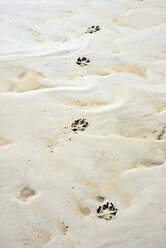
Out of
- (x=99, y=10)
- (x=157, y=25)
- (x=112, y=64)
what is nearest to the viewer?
(x=112, y=64)

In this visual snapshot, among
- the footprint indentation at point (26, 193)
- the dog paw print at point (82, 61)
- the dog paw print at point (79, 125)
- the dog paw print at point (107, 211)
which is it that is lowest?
the dog paw print at point (107, 211)

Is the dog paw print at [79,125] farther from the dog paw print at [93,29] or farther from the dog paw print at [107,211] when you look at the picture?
the dog paw print at [93,29]

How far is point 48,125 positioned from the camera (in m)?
3.24

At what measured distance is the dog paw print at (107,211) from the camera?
8.10 ft

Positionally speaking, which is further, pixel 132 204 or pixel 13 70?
pixel 13 70

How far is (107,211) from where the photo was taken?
2498 mm

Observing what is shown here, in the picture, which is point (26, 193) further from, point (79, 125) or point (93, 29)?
point (93, 29)

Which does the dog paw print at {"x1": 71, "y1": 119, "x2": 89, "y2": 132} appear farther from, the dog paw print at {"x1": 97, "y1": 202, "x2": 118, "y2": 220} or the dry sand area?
the dog paw print at {"x1": 97, "y1": 202, "x2": 118, "y2": 220}

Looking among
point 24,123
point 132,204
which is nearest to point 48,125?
point 24,123

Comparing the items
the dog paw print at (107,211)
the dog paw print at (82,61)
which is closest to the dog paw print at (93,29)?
the dog paw print at (82,61)

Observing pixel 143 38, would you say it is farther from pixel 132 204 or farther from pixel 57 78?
pixel 132 204

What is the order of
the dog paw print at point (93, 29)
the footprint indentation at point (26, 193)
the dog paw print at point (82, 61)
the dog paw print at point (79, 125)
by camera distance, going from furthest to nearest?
the dog paw print at point (93, 29) < the dog paw print at point (82, 61) < the dog paw print at point (79, 125) < the footprint indentation at point (26, 193)

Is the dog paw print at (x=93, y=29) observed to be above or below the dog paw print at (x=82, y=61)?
above

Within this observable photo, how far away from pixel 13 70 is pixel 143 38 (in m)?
1.88
